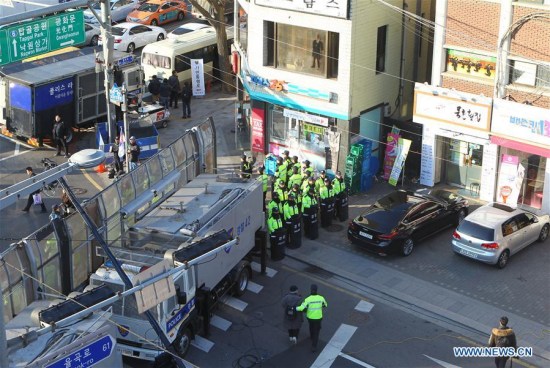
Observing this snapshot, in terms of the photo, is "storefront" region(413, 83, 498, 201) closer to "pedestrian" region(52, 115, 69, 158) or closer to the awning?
the awning

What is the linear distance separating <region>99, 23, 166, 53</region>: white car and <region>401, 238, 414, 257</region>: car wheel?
2392 cm

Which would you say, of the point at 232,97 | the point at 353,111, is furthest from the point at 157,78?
the point at 353,111

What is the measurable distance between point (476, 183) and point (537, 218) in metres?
3.88

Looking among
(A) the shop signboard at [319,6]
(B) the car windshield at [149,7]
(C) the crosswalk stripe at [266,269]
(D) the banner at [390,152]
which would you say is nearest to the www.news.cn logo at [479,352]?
(C) the crosswalk stripe at [266,269]

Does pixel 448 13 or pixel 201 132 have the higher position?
pixel 448 13

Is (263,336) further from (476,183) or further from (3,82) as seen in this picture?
(3,82)

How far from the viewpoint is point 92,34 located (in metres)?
47.1

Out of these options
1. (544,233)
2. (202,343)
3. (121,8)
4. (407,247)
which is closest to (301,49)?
(407,247)

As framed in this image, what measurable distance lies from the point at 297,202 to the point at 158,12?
26.3m

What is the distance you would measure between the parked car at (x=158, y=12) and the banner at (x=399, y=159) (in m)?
23.1

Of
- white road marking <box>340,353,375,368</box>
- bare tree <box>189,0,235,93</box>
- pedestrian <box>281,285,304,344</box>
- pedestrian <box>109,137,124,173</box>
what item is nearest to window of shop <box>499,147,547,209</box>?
white road marking <box>340,353,375,368</box>

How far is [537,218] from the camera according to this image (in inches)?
1064

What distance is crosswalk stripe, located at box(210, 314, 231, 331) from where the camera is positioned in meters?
22.6

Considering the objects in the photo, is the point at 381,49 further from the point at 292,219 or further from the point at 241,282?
the point at 241,282
